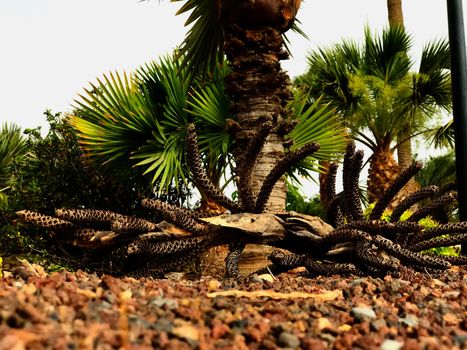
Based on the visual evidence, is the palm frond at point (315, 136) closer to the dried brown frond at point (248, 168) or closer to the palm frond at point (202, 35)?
the palm frond at point (202, 35)

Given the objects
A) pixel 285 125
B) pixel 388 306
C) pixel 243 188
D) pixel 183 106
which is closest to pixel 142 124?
pixel 183 106

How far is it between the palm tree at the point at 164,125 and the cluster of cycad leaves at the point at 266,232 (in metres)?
3.24

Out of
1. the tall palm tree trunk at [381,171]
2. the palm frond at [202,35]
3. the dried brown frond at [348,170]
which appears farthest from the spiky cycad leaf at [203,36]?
the tall palm tree trunk at [381,171]

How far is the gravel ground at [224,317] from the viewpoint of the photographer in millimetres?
1727

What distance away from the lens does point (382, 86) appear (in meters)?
14.0

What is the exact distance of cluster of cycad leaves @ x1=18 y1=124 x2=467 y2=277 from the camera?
3770 mm

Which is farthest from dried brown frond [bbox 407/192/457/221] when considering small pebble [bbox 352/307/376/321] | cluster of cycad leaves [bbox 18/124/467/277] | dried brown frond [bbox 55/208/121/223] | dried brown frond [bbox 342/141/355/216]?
dried brown frond [bbox 55/208/121/223]

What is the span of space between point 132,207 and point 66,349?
6.22 m

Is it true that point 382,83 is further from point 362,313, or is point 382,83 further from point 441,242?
point 362,313

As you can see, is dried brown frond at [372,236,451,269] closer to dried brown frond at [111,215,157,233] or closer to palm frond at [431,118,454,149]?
dried brown frond at [111,215,157,233]

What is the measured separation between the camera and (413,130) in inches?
592

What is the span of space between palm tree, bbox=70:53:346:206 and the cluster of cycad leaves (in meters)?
3.24

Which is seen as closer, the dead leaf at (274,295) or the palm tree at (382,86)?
the dead leaf at (274,295)

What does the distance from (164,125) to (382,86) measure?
7091 mm
